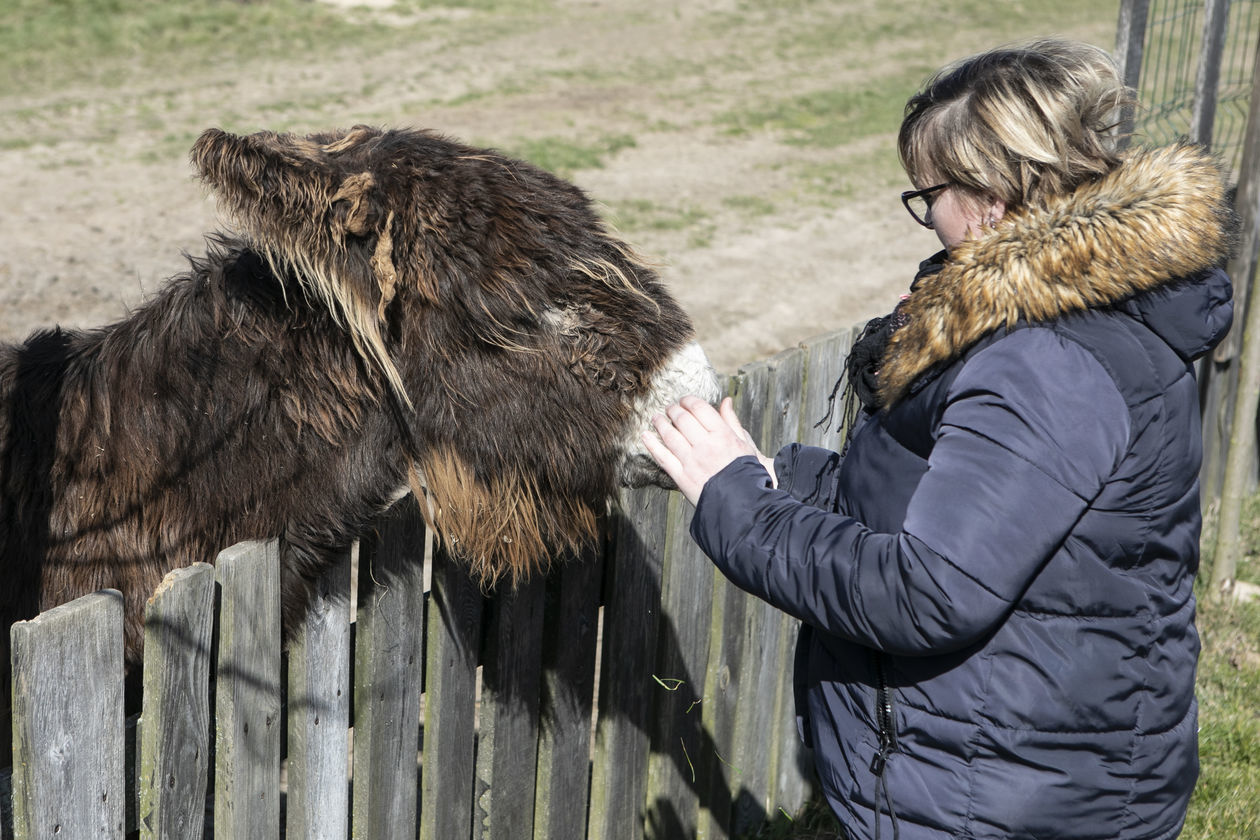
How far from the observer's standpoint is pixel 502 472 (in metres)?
2.47

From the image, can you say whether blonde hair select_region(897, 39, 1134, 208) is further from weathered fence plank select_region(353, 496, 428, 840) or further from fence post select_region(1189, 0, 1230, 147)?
fence post select_region(1189, 0, 1230, 147)

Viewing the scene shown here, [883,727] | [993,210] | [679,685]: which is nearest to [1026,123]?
[993,210]

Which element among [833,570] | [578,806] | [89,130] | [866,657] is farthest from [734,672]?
[89,130]

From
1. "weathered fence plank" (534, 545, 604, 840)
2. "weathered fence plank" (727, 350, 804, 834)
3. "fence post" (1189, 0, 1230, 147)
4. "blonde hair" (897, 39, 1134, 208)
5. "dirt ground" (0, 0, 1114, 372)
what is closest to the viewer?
"blonde hair" (897, 39, 1134, 208)

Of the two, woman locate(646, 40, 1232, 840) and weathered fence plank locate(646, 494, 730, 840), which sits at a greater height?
woman locate(646, 40, 1232, 840)

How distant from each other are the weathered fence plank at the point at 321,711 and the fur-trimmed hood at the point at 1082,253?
133 centimetres

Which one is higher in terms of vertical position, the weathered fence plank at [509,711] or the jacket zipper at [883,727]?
the jacket zipper at [883,727]

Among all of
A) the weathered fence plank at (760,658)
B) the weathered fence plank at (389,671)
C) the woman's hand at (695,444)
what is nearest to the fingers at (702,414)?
the woman's hand at (695,444)

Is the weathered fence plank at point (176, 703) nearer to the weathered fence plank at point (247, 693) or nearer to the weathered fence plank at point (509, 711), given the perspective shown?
the weathered fence plank at point (247, 693)

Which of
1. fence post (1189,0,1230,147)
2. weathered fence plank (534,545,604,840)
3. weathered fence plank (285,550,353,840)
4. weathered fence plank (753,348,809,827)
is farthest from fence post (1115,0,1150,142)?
weathered fence plank (285,550,353,840)

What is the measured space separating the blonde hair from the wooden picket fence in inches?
56.1

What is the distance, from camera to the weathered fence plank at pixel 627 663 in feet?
10.3

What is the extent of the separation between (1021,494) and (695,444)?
23.6 inches

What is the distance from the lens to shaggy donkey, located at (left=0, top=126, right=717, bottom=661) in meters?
2.39
